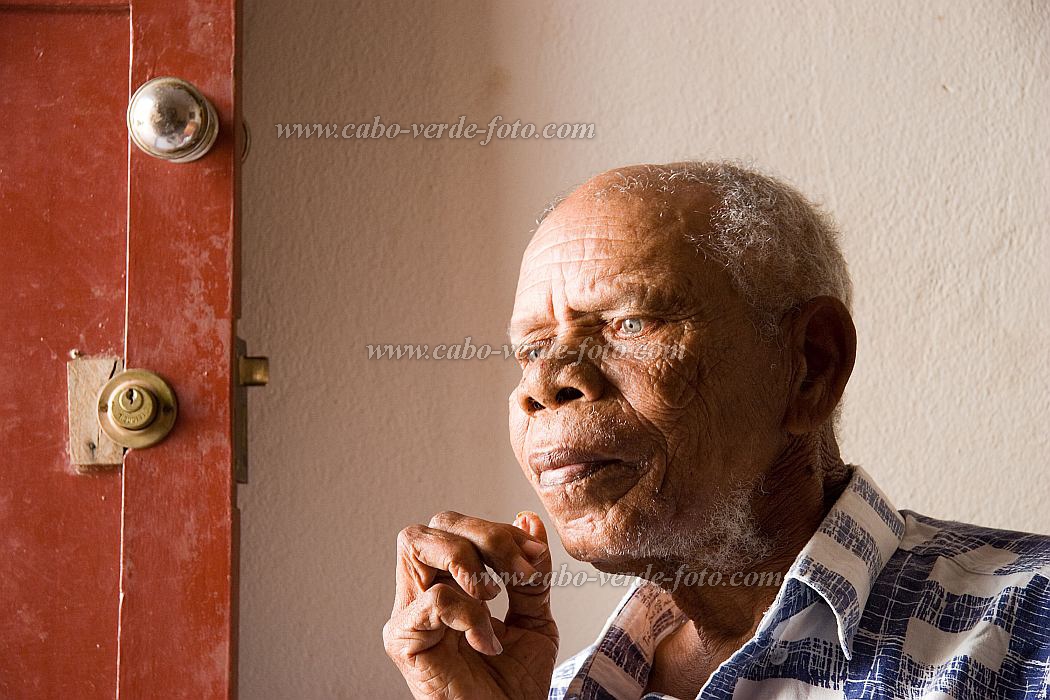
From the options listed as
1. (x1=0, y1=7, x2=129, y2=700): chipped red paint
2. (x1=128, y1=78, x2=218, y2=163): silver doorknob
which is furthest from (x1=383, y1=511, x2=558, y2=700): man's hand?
(x1=128, y1=78, x2=218, y2=163): silver doorknob

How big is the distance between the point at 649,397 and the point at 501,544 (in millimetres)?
241

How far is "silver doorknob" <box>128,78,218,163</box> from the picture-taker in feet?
4.03

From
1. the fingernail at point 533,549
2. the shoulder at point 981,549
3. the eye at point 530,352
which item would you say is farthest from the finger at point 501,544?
the shoulder at point 981,549

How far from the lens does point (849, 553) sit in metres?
1.18

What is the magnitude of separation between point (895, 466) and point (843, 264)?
606 mm

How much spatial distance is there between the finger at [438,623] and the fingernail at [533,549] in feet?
0.26

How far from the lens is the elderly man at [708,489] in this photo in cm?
115

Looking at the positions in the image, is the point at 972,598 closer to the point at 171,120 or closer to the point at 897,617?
the point at 897,617

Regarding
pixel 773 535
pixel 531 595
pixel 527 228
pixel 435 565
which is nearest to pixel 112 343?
pixel 435 565

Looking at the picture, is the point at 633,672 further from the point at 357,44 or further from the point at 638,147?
the point at 357,44

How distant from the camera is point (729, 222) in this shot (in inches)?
48.4

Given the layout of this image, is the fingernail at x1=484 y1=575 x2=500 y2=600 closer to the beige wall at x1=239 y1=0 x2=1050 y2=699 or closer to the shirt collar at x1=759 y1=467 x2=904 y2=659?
the shirt collar at x1=759 y1=467 x2=904 y2=659

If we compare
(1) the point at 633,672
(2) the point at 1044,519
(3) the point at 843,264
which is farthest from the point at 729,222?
(2) the point at 1044,519

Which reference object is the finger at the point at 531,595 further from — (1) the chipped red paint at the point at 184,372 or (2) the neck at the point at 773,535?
(1) the chipped red paint at the point at 184,372
